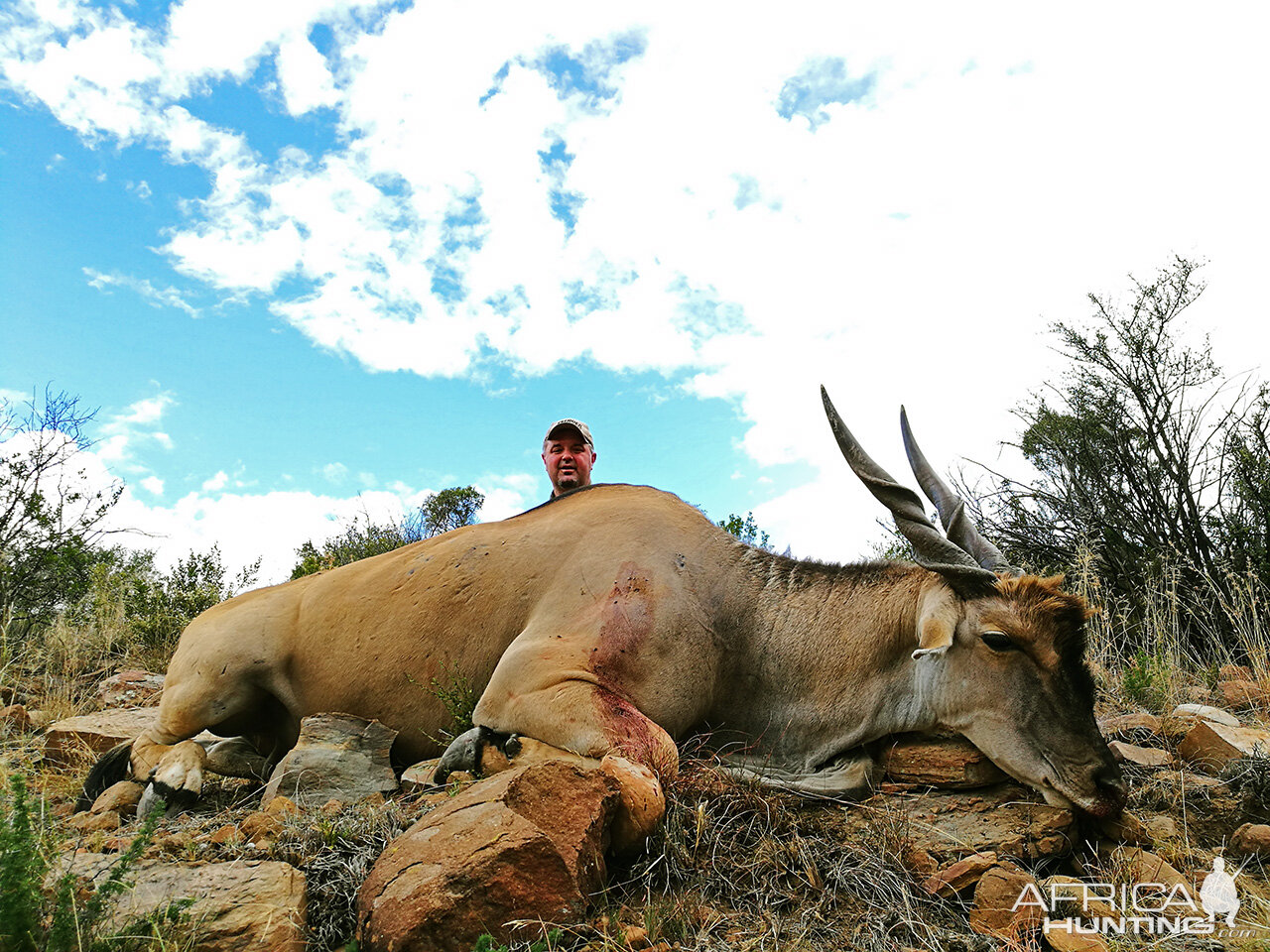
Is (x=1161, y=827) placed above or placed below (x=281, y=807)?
below

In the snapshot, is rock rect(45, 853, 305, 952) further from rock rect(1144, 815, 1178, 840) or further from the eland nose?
rock rect(1144, 815, 1178, 840)

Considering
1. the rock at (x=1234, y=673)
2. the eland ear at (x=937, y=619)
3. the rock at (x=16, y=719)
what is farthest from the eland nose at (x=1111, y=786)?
the rock at (x=16, y=719)

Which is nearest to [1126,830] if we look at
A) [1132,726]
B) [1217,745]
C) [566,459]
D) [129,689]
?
[1217,745]

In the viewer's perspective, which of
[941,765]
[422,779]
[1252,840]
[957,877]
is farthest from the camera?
[941,765]

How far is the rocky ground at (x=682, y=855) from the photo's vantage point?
8.13ft

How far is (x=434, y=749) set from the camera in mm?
4695

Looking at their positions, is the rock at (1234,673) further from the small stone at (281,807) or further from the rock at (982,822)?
the small stone at (281,807)

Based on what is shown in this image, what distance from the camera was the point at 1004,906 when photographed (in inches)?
117

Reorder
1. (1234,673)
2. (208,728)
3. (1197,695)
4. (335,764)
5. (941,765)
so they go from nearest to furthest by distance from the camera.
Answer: (941,765) → (335,764) → (208,728) → (1197,695) → (1234,673)

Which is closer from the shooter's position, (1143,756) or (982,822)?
(982,822)

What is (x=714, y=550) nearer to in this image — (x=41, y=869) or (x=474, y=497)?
(x=41, y=869)

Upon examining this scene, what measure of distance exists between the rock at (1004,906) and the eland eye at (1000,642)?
1014mm

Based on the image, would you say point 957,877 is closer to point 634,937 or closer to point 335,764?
point 634,937

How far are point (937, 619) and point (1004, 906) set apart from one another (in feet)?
4.19
